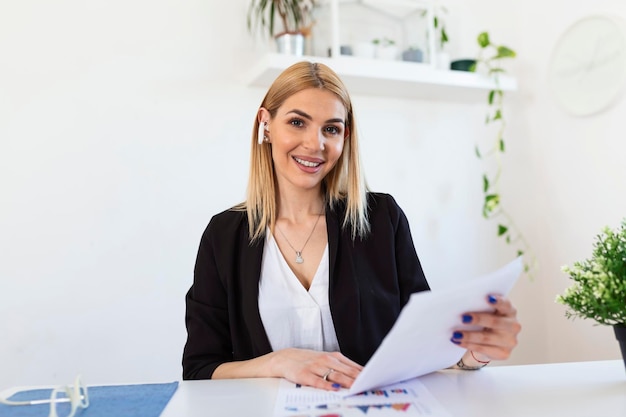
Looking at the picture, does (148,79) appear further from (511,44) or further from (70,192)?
(511,44)

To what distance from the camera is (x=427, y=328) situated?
1021 millimetres

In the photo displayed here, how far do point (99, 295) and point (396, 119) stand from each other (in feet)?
5.05

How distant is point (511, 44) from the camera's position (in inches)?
127

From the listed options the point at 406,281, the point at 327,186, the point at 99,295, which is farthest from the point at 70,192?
the point at 406,281

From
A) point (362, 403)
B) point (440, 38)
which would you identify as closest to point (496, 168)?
point (440, 38)

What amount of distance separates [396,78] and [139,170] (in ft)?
3.75

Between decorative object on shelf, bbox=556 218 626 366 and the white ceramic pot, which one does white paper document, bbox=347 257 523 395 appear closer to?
decorative object on shelf, bbox=556 218 626 366

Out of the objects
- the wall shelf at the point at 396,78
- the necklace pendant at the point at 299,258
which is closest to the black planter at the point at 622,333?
the necklace pendant at the point at 299,258

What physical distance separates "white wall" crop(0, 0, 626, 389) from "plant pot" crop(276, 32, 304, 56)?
0.18 metres

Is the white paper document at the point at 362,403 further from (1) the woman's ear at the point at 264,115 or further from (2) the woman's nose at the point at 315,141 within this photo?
(1) the woman's ear at the point at 264,115

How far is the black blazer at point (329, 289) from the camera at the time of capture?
1539 mm

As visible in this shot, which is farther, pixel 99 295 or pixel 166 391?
pixel 99 295

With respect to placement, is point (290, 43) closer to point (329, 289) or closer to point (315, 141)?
point (315, 141)

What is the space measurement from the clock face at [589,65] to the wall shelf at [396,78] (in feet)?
0.77
